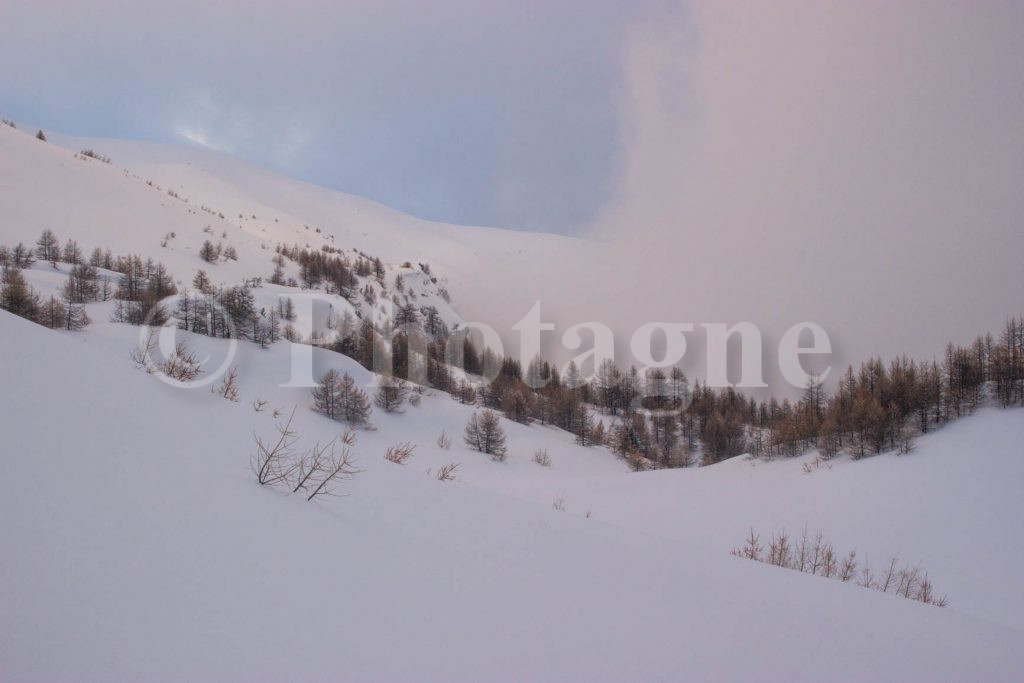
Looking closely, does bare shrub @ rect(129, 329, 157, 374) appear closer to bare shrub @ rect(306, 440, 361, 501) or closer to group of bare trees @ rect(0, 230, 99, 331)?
bare shrub @ rect(306, 440, 361, 501)

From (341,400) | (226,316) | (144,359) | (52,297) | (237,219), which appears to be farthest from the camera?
(237,219)

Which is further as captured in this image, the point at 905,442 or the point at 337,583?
the point at 905,442

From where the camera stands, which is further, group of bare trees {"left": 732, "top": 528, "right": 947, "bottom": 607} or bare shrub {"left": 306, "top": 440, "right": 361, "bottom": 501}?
group of bare trees {"left": 732, "top": 528, "right": 947, "bottom": 607}

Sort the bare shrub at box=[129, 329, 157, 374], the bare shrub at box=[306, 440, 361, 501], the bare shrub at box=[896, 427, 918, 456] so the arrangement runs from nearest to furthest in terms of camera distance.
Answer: the bare shrub at box=[306, 440, 361, 501], the bare shrub at box=[129, 329, 157, 374], the bare shrub at box=[896, 427, 918, 456]

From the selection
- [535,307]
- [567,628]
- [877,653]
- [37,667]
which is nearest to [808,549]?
[877,653]

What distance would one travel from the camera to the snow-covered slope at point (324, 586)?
0.92 m

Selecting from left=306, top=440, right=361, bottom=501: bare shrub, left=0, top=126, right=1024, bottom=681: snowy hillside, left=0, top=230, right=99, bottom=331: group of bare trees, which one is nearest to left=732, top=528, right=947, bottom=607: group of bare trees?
left=0, top=126, right=1024, bottom=681: snowy hillside

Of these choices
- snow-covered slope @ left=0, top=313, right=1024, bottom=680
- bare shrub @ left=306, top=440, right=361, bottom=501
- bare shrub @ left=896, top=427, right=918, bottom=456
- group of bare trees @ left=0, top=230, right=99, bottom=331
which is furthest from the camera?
bare shrub @ left=896, top=427, right=918, bottom=456

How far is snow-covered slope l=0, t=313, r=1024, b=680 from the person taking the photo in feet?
3.03

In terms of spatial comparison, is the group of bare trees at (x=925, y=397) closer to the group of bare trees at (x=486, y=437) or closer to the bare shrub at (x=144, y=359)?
the group of bare trees at (x=486, y=437)

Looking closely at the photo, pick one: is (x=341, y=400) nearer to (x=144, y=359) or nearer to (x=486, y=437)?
(x=486, y=437)

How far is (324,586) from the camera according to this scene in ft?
4.18

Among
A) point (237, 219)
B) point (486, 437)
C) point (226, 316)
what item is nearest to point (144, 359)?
point (226, 316)

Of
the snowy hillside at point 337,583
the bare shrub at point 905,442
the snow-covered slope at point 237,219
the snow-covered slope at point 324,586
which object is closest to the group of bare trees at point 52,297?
the snow-covered slope at point 237,219
